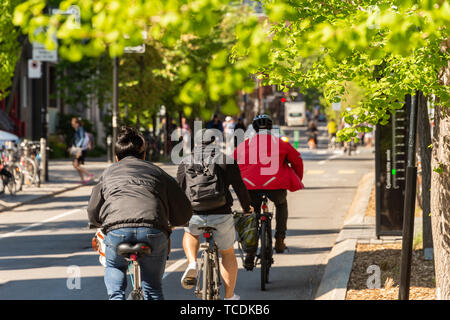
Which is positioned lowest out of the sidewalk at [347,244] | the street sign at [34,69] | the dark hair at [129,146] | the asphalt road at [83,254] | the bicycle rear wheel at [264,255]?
the asphalt road at [83,254]

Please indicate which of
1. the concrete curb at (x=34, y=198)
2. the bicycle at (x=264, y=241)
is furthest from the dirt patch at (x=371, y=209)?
the concrete curb at (x=34, y=198)

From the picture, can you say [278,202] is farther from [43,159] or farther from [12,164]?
[43,159]

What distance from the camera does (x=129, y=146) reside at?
657 centimetres

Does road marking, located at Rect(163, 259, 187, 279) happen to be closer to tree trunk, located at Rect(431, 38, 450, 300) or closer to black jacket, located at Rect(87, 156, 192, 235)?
tree trunk, located at Rect(431, 38, 450, 300)

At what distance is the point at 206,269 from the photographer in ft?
26.6

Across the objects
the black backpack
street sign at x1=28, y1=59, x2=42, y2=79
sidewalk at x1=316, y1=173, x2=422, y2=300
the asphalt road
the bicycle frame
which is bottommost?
the asphalt road

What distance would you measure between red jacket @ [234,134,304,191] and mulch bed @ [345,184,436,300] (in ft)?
4.32

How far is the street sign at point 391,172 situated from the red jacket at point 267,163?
8.30ft

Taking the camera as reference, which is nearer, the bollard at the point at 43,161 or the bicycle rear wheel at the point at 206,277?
the bicycle rear wheel at the point at 206,277

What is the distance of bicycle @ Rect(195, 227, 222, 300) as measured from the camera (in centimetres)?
808

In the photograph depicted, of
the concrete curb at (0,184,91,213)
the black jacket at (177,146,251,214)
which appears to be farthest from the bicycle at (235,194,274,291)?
the concrete curb at (0,184,91,213)

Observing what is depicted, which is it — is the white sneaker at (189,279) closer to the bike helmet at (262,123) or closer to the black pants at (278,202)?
the black pants at (278,202)

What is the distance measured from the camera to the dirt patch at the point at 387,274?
948cm
